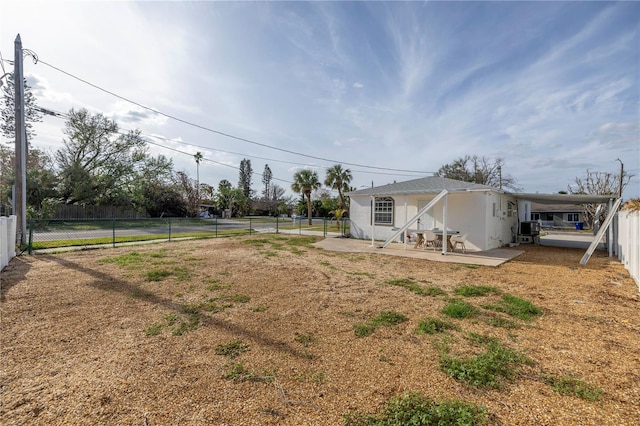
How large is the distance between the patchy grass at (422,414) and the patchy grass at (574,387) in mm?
946

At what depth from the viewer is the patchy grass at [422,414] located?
2.16 metres

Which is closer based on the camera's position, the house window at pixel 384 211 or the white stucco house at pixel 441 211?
the white stucco house at pixel 441 211

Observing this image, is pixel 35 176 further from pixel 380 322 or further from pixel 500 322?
pixel 500 322

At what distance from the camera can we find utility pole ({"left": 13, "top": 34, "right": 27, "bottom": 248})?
1018 cm

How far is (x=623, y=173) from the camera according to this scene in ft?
76.1

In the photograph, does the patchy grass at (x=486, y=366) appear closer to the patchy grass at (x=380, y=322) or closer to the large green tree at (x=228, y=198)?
the patchy grass at (x=380, y=322)

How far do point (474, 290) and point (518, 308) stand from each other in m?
1.08

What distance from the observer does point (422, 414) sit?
224cm

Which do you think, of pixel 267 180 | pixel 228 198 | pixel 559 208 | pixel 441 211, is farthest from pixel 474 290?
pixel 267 180

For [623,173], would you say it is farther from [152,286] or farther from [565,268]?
[152,286]

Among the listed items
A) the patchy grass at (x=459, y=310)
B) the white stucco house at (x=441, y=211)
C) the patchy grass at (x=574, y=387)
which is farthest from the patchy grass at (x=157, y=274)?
the white stucco house at (x=441, y=211)

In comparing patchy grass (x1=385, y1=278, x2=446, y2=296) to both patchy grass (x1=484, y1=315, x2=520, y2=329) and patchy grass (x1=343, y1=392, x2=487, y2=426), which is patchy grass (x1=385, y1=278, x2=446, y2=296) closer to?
patchy grass (x1=484, y1=315, x2=520, y2=329)

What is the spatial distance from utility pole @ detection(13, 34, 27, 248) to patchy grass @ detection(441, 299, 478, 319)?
1427cm

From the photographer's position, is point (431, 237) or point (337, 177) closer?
point (431, 237)
